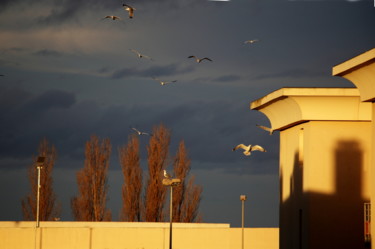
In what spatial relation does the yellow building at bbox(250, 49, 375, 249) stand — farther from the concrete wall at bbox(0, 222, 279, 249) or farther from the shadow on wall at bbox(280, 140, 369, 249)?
the concrete wall at bbox(0, 222, 279, 249)

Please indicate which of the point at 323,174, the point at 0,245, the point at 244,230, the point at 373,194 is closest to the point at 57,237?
the point at 0,245

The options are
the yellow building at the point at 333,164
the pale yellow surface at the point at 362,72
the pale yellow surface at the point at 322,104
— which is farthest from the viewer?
the yellow building at the point at 333,164

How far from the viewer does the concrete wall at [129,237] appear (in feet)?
142

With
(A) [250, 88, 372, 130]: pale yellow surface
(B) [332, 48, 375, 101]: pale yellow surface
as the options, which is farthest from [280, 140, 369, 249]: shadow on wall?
(B) [332, 48, 375, 101]: pale yellow surface

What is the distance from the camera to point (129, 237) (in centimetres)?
4666

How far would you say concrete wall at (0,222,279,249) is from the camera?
43.2 m

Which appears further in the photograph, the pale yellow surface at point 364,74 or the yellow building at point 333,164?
the yellow building at point 333,164

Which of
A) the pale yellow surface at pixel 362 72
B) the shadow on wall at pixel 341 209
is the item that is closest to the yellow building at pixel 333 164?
the shadow on wall at pixel 341 209

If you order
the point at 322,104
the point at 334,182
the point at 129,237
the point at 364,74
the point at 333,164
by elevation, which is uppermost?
the point at 322,104

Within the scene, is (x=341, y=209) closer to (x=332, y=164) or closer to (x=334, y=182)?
(x=334, y=182)

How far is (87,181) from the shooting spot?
59.5 m

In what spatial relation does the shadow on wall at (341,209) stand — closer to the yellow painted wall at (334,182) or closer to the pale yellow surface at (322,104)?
the yellow painted wall at (334,182)

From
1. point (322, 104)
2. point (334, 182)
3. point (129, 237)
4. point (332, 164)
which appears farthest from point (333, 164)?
point (129, 237)

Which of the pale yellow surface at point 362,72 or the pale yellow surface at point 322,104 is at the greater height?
the pale yellow surface at point 322,104
